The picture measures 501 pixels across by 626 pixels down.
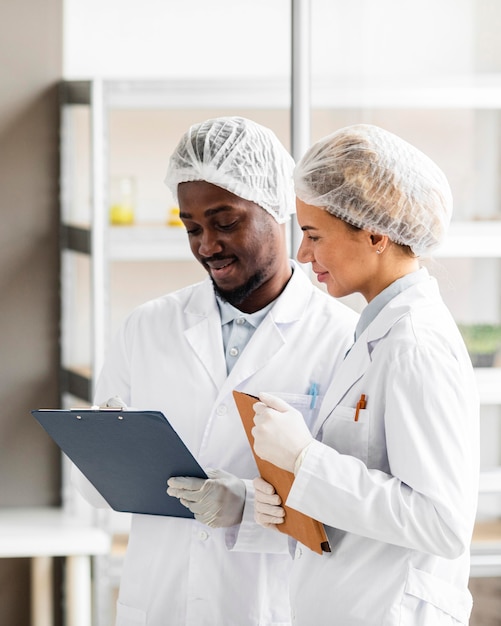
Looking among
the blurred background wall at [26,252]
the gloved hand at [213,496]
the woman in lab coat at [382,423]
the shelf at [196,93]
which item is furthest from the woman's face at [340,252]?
the blurred background wall at [26,252]

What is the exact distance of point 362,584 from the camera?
3.80 ft

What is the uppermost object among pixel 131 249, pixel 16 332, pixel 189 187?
pixel 189 187

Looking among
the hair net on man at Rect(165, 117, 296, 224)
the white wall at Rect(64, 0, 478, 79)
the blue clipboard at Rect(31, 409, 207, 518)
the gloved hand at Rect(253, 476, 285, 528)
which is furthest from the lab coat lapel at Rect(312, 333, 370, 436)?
the white wall at Rect(64, 0, 478, 79)

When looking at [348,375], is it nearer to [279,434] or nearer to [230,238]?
[279,434]

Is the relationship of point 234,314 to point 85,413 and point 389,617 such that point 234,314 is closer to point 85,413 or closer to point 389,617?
point 85,413

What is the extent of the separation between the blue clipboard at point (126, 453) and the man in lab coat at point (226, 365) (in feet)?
0.15

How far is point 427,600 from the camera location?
1.13m

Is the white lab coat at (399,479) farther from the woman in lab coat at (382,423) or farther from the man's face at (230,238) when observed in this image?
the man's face at (230,238)

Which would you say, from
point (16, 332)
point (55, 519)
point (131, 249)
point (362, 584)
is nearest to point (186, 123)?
point (131, 249)

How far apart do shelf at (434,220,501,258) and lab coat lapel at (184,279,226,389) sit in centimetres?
61

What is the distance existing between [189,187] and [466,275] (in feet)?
2.42

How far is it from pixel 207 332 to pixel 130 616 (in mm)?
481

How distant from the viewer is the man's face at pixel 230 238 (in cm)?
147

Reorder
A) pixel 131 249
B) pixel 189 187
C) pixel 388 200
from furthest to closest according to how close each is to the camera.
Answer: pixel 131 249
pixel 189 187
pixel 388 200
